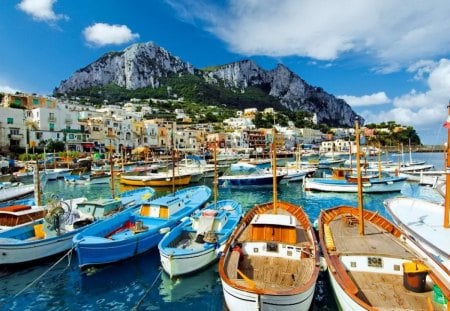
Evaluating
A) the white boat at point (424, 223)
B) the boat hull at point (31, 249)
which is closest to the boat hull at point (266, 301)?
the white boat at point (424, 223)

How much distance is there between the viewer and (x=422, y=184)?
1757 inches

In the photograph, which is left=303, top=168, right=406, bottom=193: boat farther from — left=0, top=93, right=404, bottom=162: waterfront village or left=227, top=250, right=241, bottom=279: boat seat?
left=227, top=250, right=241, bottom=279: boat seat

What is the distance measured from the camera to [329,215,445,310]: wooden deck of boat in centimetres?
894

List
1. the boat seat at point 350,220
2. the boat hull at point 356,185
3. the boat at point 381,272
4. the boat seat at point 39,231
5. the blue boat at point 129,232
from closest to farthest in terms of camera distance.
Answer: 1. the boat at point 381,272
2. the blue boat at point 129,232
3. the boat seat at point 350,220
4. the boat seat at point 39,231
5. the boat hull at point 356,185

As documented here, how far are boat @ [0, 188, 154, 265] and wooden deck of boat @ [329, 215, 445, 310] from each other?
14600mm

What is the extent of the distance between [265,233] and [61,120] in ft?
279

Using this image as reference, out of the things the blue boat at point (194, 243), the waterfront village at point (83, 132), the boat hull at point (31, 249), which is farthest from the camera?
the waterfront village at point (83, 132)

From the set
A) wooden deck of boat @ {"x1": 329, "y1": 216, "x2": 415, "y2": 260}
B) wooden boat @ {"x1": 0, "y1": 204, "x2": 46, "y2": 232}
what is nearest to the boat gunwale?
wooden deck of boat @ {"x1": 329, "y1": 216, "x2": 415, "y2": 260}

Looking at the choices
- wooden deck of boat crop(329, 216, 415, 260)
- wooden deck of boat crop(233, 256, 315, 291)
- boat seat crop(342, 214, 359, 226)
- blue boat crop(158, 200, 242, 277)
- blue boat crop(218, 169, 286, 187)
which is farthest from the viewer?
blue boat crop(218, 169, 286, 187)

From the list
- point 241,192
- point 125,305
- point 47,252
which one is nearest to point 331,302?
point 125,305

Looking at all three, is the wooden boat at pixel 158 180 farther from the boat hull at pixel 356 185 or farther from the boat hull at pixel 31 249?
the boat hull at pixel 31 249

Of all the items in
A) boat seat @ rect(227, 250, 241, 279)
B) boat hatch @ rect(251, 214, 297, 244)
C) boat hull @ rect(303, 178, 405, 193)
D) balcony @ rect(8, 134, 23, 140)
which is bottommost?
boat hull @ rect(303, 178, 405, 193)

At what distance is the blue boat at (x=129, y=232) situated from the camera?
47.2 feet

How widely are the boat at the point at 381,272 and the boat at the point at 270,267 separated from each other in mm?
924
